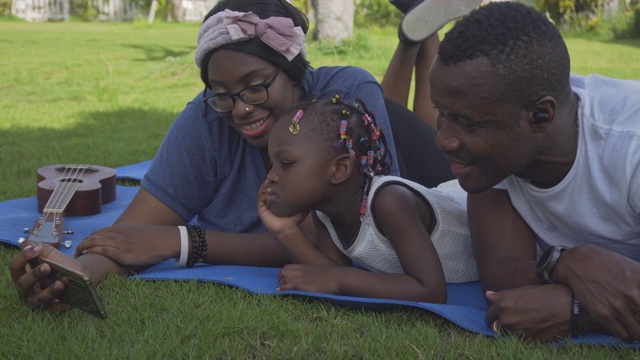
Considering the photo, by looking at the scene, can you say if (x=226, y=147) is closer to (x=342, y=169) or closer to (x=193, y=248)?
(x=193, y=248)

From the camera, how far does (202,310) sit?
302 centimetres

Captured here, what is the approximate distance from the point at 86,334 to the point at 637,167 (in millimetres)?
1807

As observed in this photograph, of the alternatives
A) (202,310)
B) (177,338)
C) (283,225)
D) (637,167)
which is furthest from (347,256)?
(637,167)

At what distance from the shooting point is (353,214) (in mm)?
3389

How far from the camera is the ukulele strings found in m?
4.14

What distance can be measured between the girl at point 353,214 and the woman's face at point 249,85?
22 cm

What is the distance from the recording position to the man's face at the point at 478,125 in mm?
2654

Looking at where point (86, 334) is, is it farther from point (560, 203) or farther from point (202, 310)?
point (560, 203)

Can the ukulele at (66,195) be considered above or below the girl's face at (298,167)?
below

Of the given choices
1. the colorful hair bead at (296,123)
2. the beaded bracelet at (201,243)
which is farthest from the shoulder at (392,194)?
the beaded bracelet at (201,243)

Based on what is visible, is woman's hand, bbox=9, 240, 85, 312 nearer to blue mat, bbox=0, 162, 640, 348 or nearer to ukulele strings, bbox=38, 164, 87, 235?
blue mat, bbox=0, 162, 640, 348

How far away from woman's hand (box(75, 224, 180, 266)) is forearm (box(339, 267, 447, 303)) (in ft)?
2.45

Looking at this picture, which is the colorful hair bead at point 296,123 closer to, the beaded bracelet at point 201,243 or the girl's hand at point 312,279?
the girl's hand at point 312,279

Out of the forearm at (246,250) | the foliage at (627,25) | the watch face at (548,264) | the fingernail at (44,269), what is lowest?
the foliage at (627,25)
